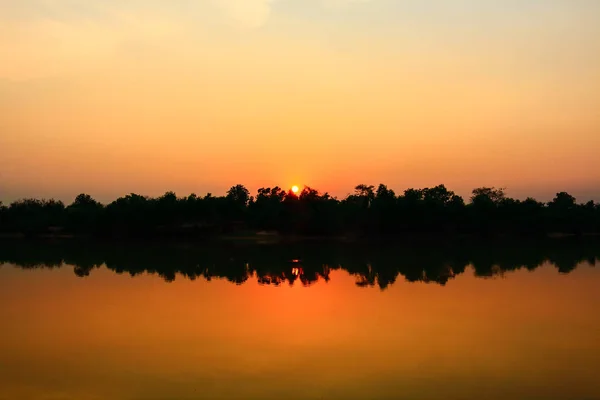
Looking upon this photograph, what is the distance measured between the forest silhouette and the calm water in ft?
113

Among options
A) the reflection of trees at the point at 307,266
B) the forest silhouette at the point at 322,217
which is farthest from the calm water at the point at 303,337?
the forest silhouette at the point at 322,217

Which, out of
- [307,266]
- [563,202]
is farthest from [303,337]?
[563,202]

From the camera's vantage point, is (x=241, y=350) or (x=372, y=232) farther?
(x=372, y=232)

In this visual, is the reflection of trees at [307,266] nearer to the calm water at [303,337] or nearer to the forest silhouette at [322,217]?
the calm water at [303,337]

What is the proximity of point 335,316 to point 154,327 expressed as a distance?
4429mm

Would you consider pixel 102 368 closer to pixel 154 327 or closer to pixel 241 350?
pixel 241 350

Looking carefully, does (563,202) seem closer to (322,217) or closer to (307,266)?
(322,217)

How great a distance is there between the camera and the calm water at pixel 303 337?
→ 8102 mm

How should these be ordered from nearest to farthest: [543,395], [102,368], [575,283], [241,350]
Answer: [543,395] → [102,368] → [241,350] → [575,283]

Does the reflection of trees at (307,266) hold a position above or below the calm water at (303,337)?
above

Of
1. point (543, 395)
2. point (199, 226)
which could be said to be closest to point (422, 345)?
point (543, 395)

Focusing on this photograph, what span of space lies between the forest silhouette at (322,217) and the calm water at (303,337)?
34449 mm

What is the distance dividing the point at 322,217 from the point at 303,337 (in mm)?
46865

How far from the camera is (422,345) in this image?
409 inches
